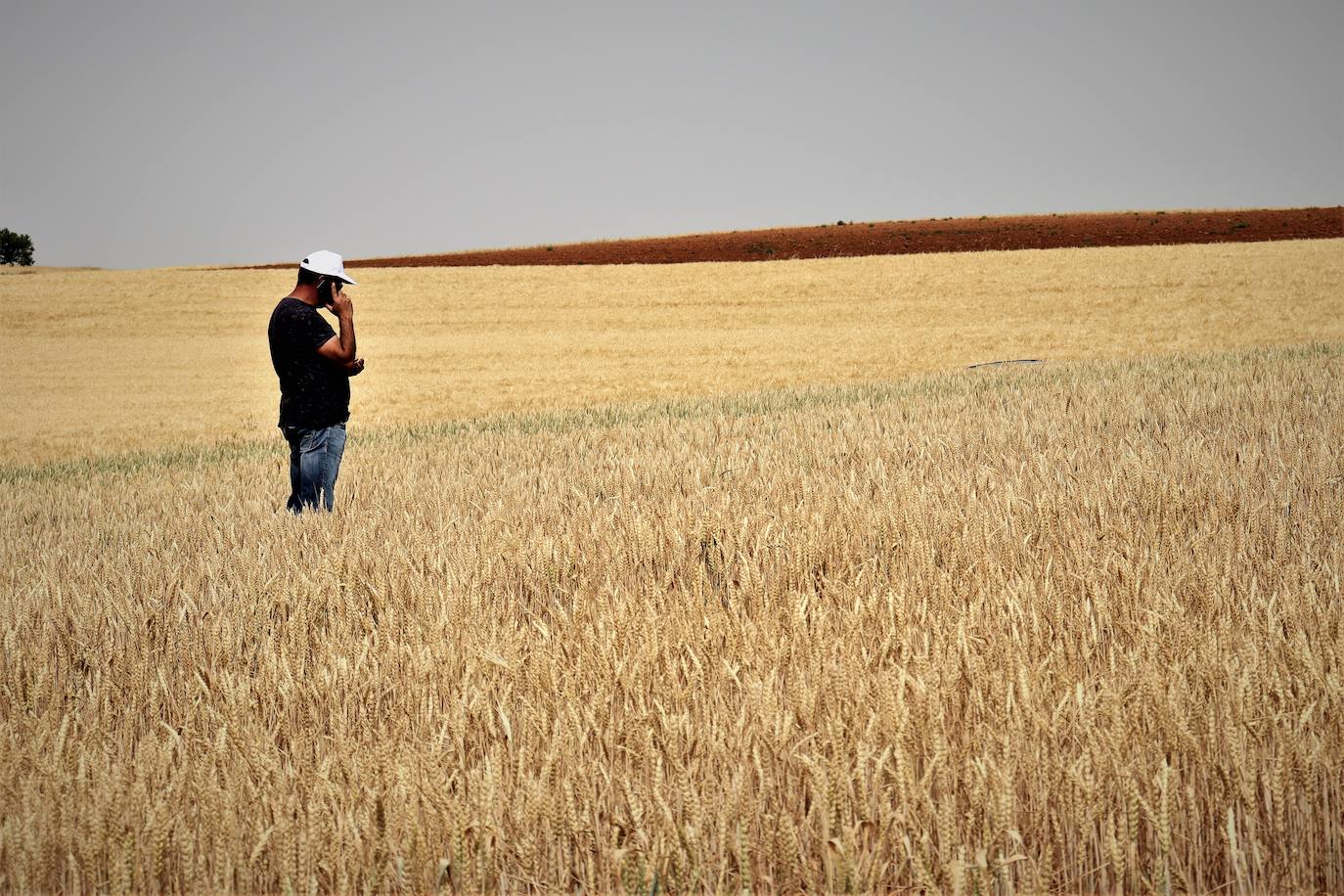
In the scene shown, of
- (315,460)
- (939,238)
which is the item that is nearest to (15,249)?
(939,238)

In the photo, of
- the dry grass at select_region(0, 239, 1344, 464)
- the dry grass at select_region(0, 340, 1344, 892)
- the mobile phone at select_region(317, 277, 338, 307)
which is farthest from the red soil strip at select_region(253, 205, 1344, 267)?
the dry grass at select_region(0, 340, 1344, 892)

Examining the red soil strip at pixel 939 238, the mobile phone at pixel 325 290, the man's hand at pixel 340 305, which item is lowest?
the man's hand at pixel 340 305

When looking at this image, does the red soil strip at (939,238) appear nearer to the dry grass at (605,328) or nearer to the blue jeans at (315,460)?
the dry grass at (605,328)

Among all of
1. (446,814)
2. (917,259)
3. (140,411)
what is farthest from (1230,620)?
(917,259)

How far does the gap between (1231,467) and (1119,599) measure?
8.80 feet

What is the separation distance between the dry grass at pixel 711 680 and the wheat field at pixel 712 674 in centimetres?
2

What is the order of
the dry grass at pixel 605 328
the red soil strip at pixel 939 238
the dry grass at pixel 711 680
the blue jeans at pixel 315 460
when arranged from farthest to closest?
the red soil strip at pixel 939 238
the dry grass at pixel 605 328
the blue jeans at pixel 315 460
the dry grass at pixel 711 680

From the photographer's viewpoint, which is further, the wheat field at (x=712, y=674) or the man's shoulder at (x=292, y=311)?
the man's shoulder at (x=292, y=311)

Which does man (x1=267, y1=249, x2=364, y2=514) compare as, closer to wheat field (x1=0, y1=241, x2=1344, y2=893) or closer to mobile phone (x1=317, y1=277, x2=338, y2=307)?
mobile phone (x1=317, y1=277, x2=338, y2=307)

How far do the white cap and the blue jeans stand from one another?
0.95 metres

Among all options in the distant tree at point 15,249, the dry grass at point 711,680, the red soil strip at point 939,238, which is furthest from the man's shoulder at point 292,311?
the distant tree at point 15,249

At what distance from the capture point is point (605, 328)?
94.8 ft

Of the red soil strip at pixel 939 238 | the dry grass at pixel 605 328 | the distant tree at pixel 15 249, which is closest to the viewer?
the dry grass at pixel 605 328

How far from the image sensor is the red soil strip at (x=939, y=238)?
165 feet
